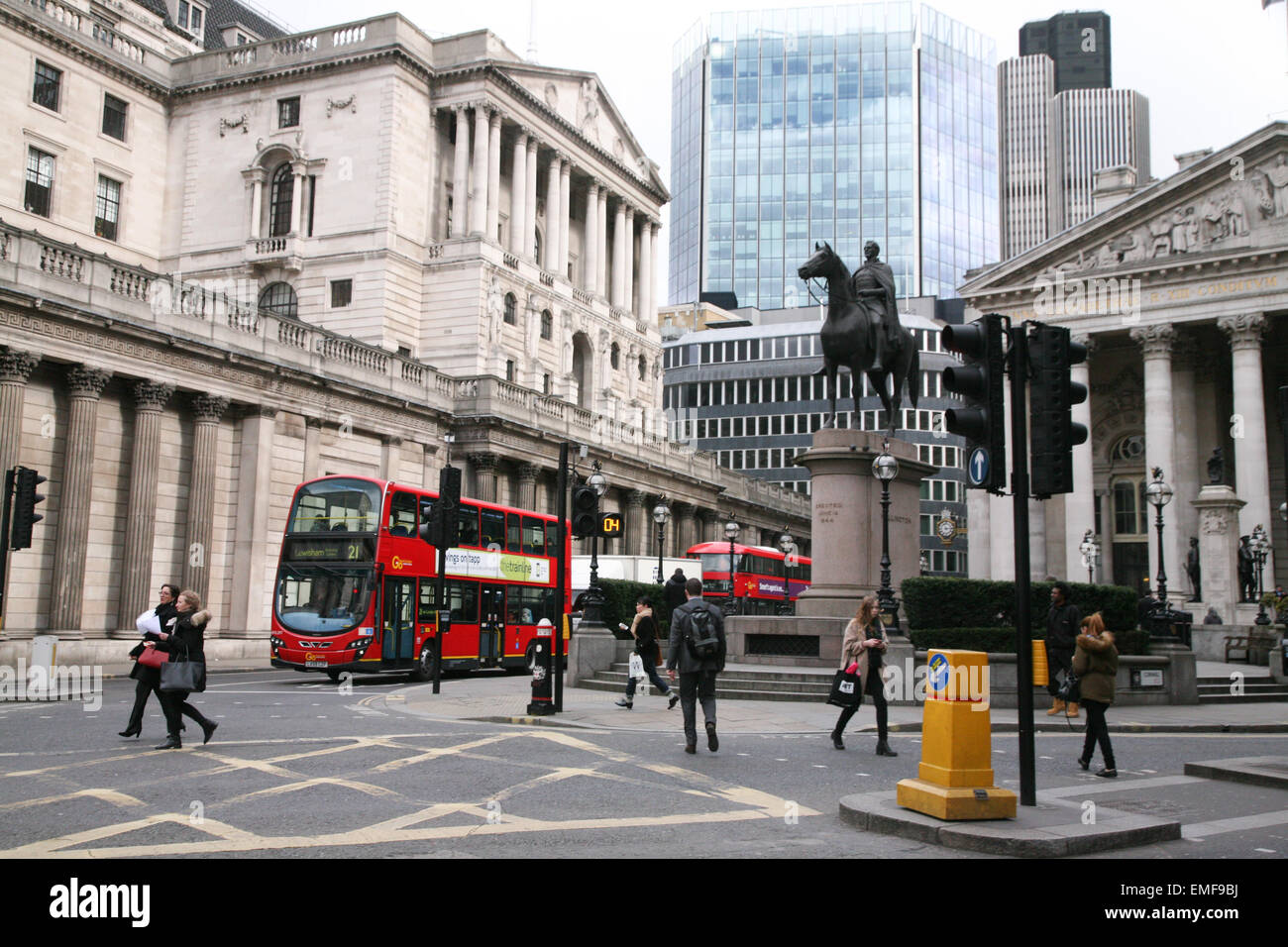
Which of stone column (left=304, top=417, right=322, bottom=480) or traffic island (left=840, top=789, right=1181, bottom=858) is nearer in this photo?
traffic island (left=840, top=789, right=1181, bottom=858)

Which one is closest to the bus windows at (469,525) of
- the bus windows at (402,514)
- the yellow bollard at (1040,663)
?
the bus windows at (402,514)

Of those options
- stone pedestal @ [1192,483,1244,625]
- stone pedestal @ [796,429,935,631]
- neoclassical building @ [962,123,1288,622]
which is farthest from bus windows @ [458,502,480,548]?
neoclassical building @ [962,123,1288,622]

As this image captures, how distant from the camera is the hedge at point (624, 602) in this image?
29.0 m

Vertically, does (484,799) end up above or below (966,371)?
below

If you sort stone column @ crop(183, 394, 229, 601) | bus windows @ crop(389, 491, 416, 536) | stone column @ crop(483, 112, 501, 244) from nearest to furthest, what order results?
bus windows @ crop(389, 491, 416, 536)
stone column @ crop(183, 394, 229, 601)
stone column @ crop(483, 112, 501, 244)

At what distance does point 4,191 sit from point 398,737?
4206cm

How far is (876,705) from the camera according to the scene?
548 inches

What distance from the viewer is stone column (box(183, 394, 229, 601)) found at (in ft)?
115

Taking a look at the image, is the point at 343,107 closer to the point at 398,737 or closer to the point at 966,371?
the point at 398,737

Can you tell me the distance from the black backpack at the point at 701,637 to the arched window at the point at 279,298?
47.4m

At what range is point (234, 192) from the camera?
186 feet

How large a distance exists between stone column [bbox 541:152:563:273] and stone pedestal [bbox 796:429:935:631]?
44.1 meters

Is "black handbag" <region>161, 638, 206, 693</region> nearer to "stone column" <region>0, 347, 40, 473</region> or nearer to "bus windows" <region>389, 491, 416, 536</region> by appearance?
"bus windows" <region>389, 491, 416, 536</region>
